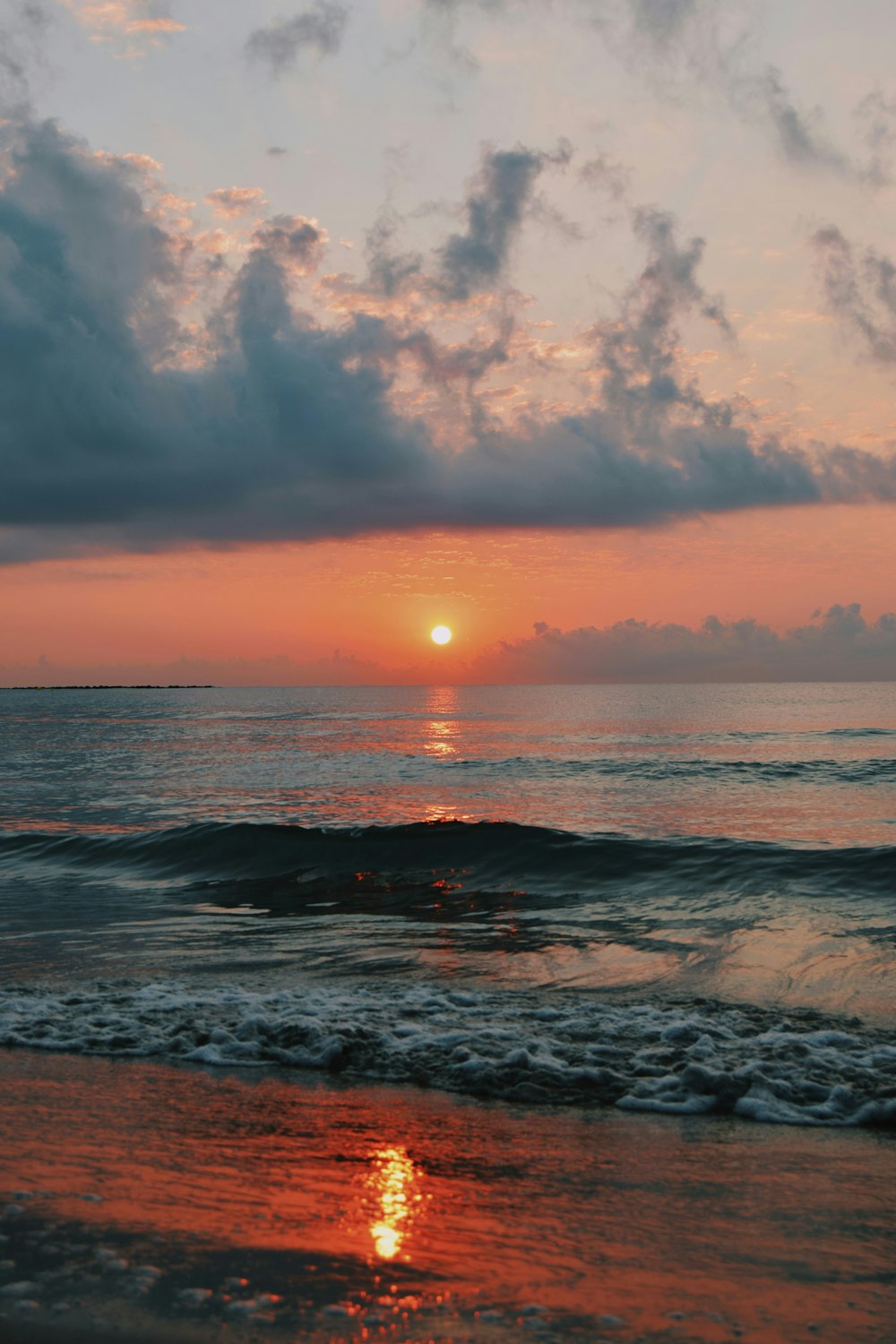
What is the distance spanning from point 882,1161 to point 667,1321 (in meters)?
2.77

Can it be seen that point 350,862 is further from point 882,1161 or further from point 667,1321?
point 667,1321

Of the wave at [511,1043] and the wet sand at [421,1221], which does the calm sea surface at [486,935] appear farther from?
the wet sand at [421,1221]

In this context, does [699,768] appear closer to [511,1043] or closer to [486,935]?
[486,935]

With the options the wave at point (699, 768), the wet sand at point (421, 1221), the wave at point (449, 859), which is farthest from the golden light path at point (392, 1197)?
the wave at point (699, 768)

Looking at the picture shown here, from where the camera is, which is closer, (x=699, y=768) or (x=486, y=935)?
(x=486, y=935)

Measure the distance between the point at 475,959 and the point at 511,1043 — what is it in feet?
11.2

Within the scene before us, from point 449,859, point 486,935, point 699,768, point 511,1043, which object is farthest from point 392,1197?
point 699,768

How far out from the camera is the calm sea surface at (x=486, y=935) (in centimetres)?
780

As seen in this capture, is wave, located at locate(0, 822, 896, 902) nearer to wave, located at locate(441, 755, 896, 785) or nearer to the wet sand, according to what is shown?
the wet sand

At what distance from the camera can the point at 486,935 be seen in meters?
13.1

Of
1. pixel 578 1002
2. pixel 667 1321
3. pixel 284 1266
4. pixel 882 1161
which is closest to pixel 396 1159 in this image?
pixel 284 1266

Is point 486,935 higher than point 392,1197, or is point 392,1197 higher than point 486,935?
point 392,1197

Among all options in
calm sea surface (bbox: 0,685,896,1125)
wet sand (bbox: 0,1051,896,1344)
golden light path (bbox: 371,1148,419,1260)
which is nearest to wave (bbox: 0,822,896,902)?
calm sea surface (bbox: 0,685,896,1125)

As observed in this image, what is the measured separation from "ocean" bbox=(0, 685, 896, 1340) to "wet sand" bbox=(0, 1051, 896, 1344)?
67 millimetres
